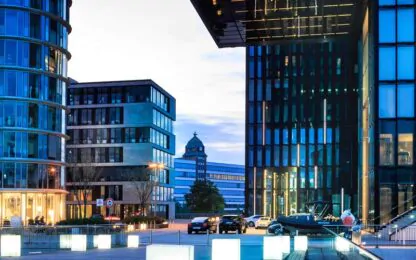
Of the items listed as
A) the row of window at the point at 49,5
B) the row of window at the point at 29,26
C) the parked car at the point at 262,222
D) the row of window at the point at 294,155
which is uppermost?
the row of window at the point at 49,5

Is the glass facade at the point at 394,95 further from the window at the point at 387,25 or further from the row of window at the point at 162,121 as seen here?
the row of window at the point at 162,121

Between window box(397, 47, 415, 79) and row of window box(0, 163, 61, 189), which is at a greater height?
window box(397, 47, 415, 79)

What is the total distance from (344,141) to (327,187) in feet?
22.6

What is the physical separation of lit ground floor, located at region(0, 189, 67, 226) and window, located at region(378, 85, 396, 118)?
36.2 meters

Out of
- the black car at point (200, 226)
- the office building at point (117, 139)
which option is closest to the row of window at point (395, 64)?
the black car at point (200, 226)

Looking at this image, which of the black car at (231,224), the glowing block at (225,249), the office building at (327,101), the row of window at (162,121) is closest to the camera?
A: the glowing block at (225,249)

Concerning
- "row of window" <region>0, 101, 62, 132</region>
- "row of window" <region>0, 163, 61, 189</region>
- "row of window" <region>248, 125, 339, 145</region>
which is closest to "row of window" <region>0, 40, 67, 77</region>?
"row of window" <region>0, 101, 62, 132</region>

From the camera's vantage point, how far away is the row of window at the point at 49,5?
7244cm

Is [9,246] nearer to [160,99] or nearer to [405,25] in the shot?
[405,25]

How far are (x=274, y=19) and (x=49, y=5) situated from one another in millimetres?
29143

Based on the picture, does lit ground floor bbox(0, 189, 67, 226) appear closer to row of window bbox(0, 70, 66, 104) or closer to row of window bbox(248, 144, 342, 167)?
row of window bbox(0, 70, 66, 104)

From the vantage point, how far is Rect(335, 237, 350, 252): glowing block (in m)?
19.4

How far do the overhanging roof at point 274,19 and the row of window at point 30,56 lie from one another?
825 inches

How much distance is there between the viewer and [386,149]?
50156 mm
